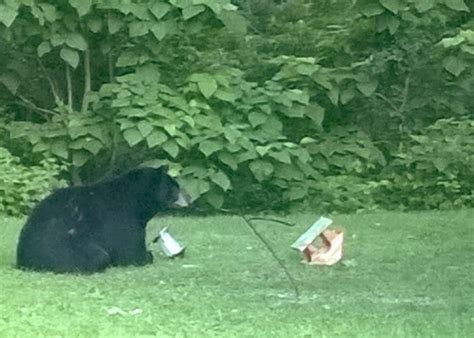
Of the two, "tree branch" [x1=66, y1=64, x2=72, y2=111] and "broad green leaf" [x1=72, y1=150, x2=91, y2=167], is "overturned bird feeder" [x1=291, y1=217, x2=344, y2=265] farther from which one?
"tree branch" [x1=66, y1=64, x2=72, y2=111]

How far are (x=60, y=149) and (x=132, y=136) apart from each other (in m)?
0.81

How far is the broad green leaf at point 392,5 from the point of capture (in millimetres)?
10305

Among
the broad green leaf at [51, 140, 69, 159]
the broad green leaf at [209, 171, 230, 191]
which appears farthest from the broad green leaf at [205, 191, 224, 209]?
the broad green leaf at [51, 140, 69, 159]

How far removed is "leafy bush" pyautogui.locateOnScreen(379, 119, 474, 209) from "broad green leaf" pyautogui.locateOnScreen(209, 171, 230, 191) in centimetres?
130

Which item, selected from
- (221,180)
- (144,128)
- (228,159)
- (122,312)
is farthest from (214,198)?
(122,312)

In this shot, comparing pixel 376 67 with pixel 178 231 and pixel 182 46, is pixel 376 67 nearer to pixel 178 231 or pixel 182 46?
pixel 182 46

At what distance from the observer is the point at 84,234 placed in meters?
6.52

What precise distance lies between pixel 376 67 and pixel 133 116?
240 centimetres

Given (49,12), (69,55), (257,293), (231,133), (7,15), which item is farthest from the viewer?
(69,55)

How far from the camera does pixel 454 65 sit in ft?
34.9

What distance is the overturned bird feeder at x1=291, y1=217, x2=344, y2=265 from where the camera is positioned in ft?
22.4

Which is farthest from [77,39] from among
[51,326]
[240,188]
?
[51,326]

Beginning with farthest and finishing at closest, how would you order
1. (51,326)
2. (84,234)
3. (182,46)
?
(182,46) < (84,234) < (51,326)

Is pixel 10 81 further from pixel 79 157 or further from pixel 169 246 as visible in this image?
pixel 169 246
